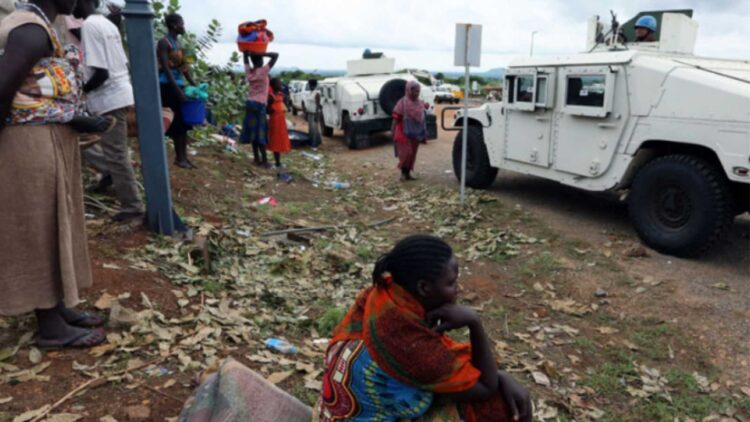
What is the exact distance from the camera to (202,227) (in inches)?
202

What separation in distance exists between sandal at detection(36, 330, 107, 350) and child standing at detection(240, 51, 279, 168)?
656 centimetres

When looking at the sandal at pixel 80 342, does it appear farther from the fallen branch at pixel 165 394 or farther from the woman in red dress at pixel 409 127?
the woman in red dress at pixel 409 127

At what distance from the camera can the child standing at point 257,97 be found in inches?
352

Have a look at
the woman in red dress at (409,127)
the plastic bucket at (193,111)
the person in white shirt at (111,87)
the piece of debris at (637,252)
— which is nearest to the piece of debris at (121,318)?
the person in white shirt at (111,87)

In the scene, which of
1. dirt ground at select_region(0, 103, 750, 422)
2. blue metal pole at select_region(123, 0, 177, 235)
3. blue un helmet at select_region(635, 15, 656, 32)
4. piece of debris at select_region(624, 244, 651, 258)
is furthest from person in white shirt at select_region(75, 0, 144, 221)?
blue un helmet at select_region(635, 15, 656, 32)

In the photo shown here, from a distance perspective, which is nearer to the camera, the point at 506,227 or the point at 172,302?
the point at 172,302

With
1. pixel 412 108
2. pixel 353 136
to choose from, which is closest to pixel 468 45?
pixel 412 108

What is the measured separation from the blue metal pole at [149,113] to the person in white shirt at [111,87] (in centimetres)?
13

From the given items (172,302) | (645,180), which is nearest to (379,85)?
(645,180)

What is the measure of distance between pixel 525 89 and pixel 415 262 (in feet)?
19.8

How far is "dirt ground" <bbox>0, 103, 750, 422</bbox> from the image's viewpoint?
2891 millimetres

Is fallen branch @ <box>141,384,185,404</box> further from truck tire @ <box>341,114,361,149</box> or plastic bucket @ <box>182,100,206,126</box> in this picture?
truck tire @ <box>341,114,361,149</box>

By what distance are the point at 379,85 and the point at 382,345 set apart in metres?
12.7

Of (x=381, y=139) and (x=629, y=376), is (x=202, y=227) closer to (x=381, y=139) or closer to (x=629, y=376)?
(x=629, y=376)
